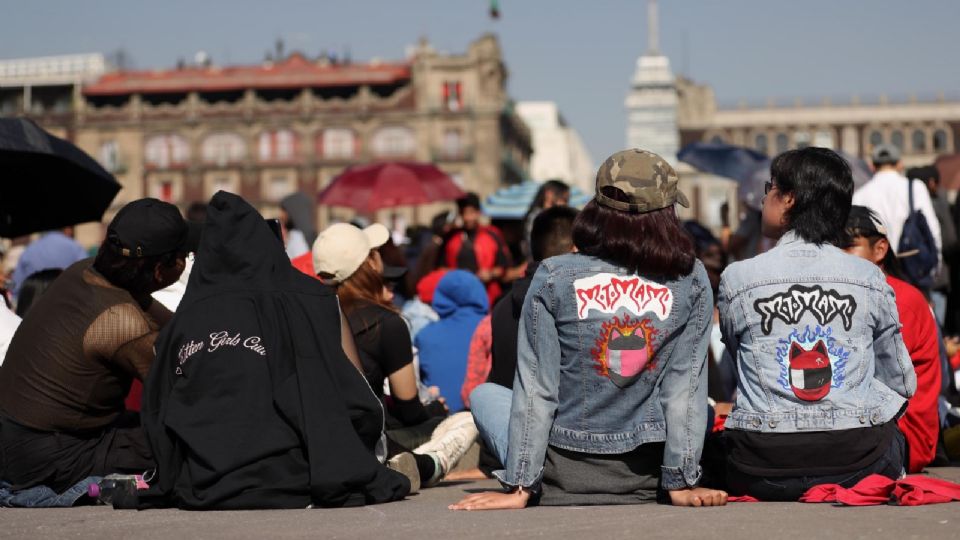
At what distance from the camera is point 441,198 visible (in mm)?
19781

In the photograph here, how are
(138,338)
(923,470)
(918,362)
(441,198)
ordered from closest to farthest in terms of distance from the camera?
(138,338) < (918,362) < (923,470) < (441,198)

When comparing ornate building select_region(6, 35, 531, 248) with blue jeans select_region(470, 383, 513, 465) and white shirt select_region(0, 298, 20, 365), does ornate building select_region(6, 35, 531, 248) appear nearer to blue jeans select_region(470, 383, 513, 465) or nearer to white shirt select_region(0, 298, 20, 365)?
white shirt select_region(0, 298, 20, 365)

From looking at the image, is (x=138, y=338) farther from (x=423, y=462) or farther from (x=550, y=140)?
(x=550, y=140)

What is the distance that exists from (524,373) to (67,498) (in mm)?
2112

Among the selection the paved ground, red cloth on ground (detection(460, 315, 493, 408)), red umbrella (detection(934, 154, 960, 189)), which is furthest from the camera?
red umbrella (detection(934, 154, 960, 189))

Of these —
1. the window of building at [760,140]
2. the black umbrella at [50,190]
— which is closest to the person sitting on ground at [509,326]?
the black umbrella at [50,190]

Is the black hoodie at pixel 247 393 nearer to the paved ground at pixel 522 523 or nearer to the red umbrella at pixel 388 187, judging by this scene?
the paved ground at pixel 522 523

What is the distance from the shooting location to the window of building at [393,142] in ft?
279

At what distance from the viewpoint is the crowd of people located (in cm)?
565

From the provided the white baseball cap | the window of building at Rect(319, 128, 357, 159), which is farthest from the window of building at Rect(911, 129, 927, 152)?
the white baseball cap

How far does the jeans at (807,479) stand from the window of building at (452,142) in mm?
78393

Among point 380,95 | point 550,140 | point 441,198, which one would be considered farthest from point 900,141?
point 441,198

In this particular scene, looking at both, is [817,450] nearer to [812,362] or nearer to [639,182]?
[812,362]

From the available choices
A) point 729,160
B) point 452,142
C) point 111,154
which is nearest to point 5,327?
point 729,160
